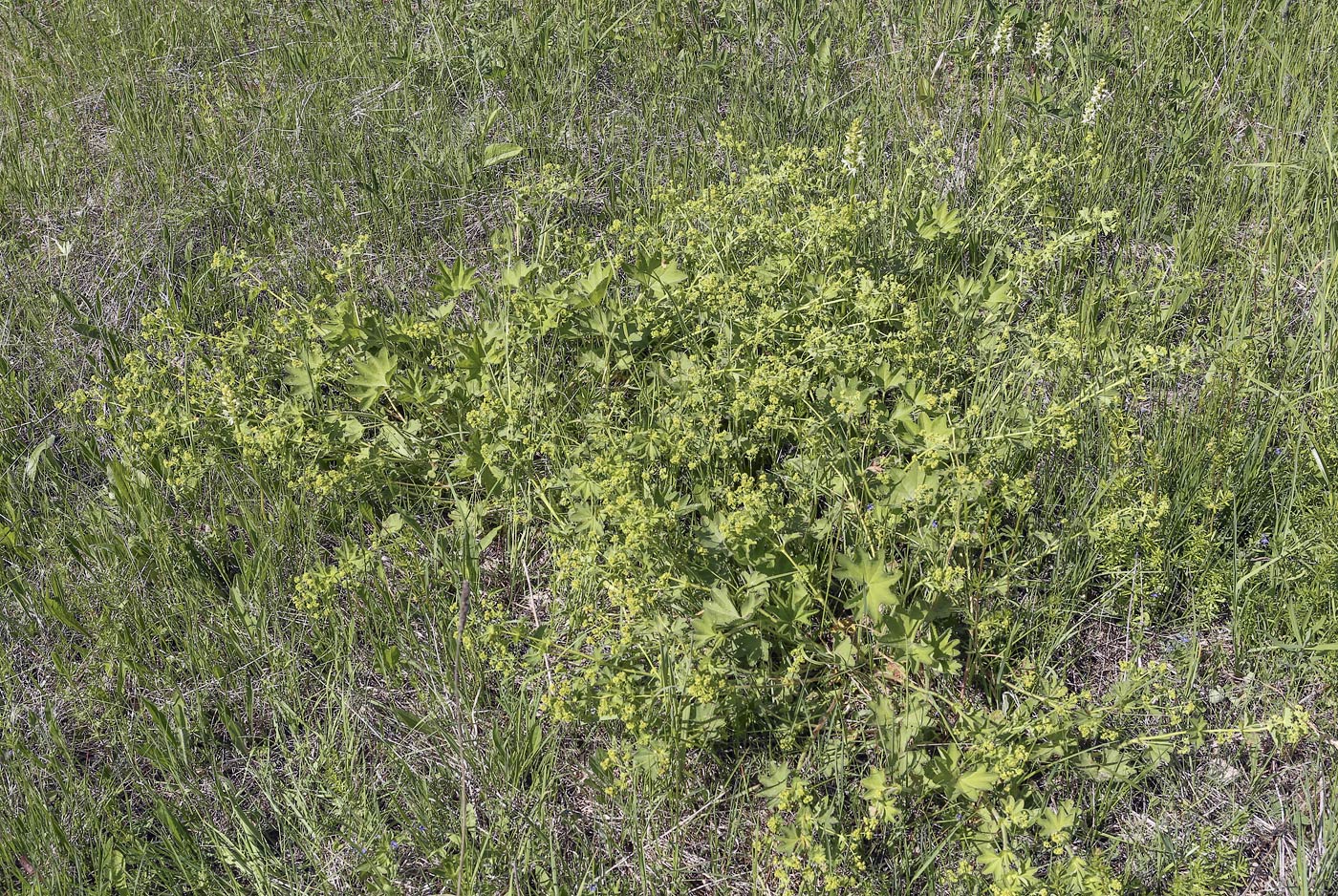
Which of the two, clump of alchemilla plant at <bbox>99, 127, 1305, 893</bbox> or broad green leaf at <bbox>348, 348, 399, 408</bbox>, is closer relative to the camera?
clump of alchemilla plant at <bbox>99, 127, 1305, 893</bbox>

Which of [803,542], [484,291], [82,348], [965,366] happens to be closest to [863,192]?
[965,366]

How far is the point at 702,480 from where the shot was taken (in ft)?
8.93

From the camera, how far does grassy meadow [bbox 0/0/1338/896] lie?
91.4 inches

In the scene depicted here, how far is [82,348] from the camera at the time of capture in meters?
3.63

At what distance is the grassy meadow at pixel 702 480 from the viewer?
2320 mm

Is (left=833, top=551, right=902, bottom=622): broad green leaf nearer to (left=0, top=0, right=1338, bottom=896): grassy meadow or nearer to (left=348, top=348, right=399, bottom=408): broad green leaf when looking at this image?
(left=0, top=0, right=1338, bottom=896): grassy meadow

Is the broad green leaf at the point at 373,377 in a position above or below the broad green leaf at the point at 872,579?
above

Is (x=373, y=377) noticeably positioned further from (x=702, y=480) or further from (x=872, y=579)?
(x=872, y=579)

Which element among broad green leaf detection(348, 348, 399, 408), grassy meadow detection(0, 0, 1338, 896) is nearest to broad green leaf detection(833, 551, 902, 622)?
grassy meadow detection(0, 0, 1338, 896)

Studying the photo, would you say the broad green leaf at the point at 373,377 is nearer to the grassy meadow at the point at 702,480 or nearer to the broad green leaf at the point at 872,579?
the grassy meadow at the point at 702,480

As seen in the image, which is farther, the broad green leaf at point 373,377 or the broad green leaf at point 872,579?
the broad green leaf at point 373,377

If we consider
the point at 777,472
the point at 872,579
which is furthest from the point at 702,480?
the point at 872,579

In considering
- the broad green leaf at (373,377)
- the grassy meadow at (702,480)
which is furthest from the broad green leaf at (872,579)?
the broad green leaf at (373,377)

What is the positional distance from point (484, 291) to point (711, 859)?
2041mm
